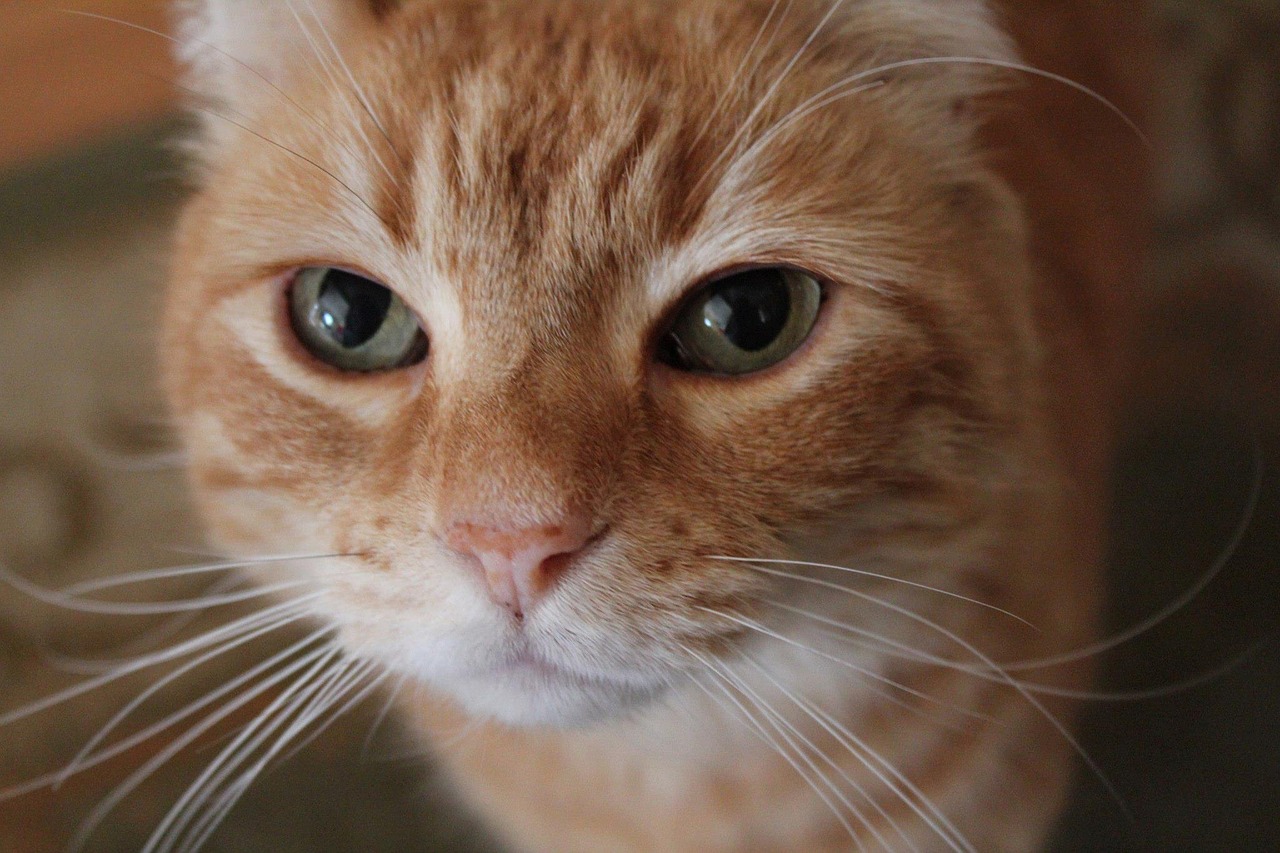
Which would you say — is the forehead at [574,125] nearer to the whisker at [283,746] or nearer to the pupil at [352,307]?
the pupil at [352,307]

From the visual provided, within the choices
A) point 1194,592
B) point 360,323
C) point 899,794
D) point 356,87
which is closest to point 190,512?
point 360,323

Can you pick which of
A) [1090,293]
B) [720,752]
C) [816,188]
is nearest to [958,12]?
[816,188]

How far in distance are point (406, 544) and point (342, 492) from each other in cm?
10

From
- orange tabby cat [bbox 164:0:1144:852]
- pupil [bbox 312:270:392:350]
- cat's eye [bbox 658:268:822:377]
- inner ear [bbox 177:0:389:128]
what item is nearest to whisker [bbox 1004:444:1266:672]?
orange tabby cat [bbox 164:0:1144:852]

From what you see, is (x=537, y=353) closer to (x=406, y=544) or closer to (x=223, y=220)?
(x=406, y=544)

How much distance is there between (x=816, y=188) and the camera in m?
0.74

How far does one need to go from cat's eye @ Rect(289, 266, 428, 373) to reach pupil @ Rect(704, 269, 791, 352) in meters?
0.22

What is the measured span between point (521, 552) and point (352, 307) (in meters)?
0.26

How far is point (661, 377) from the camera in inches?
28.5

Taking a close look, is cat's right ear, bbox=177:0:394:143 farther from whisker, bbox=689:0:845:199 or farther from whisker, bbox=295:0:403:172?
whisker, bbox=689:0:845:199

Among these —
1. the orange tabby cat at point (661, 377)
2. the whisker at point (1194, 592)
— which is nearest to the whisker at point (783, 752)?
the orange tabby cat at point (661, 377)

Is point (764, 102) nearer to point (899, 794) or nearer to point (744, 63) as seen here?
point (744, 63)

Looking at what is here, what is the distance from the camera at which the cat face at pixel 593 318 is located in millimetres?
671

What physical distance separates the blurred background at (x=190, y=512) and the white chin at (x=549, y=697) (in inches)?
12.9
